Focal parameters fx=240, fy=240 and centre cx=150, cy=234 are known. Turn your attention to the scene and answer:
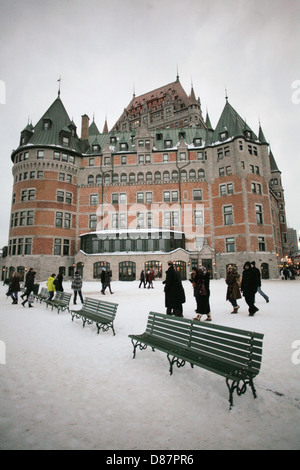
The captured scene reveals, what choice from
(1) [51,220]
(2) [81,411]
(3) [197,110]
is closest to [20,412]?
(2) [81,411]

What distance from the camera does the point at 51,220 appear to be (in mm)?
37094

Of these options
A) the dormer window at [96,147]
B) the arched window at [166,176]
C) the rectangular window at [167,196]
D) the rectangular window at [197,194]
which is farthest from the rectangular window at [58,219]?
the rectangular window at [197,194]

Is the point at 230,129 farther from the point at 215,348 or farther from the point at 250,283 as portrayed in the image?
the point at 215,348

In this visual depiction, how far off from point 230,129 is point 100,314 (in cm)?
3931

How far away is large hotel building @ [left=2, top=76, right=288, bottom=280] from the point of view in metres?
34.8

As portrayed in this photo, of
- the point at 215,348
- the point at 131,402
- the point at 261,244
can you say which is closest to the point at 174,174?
the point at 261,244

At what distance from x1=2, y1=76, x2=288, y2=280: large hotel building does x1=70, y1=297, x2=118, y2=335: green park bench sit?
2421cm

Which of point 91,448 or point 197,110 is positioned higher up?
point 197,110

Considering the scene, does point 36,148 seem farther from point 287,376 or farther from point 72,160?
point 287,376

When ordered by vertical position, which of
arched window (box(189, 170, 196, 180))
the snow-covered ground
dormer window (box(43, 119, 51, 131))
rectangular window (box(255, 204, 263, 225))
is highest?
dormer window (box(43, 119, 51, 131))

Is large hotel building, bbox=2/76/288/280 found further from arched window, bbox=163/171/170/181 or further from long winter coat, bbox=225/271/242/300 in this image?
long winter coat, bbox=225/271/242/300

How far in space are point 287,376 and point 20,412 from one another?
4413mm

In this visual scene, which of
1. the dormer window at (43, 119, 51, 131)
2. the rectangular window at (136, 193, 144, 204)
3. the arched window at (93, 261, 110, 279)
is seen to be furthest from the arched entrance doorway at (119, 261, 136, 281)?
the dormer window at (43, 119, 51, 131)

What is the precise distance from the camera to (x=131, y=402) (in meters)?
3.52
